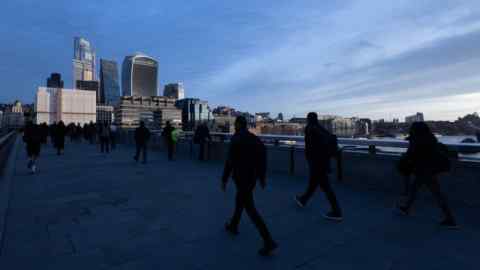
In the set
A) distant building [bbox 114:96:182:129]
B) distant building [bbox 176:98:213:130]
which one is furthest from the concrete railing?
distant building [bbox 176:98:213:130]

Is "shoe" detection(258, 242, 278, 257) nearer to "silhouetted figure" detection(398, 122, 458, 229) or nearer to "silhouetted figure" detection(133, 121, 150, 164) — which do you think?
"silhouetted figure" detection(398, 122, 458, 229)

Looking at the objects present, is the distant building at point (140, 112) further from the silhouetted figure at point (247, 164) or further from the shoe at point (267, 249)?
the shoe at point (267, 249)

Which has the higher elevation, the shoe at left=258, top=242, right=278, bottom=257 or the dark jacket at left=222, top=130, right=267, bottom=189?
the dark jacket at left=222, top=130, right=267, bottom=189

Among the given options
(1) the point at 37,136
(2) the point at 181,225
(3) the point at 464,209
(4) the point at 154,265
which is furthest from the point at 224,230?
(1) the point at 37,136

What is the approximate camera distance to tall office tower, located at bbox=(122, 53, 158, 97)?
186 meters

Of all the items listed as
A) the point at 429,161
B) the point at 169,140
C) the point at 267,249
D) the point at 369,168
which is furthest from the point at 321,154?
the point at 169,140

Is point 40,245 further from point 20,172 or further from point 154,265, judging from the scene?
point 20,172

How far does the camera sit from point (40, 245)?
11.7 feet

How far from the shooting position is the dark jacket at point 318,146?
14.9 feet

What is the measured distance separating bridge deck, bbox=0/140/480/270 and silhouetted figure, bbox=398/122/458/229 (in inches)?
15.3

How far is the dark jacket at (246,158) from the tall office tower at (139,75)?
197m

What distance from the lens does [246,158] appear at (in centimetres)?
342

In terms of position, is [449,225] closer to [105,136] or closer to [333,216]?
[333,216]

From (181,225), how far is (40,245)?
188 centimetres
